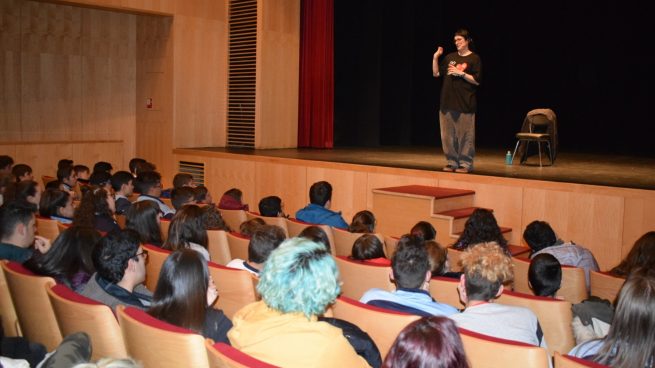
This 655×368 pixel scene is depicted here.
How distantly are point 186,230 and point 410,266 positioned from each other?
1.59m

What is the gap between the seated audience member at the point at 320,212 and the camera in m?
5.75

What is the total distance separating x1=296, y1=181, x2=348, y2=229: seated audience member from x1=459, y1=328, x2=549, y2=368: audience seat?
3.53 meters

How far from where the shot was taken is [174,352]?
2109 millimetres

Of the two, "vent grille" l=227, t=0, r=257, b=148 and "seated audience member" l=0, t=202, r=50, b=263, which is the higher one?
"vent grille" l=227, t=0, r=257, b=148

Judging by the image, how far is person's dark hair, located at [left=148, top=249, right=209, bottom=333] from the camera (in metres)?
2.44

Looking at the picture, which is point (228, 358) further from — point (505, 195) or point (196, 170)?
point (196, 170)

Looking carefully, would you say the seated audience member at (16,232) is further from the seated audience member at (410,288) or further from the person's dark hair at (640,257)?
the person's dark hair at (640,257)

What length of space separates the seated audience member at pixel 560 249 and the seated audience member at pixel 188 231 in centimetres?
205

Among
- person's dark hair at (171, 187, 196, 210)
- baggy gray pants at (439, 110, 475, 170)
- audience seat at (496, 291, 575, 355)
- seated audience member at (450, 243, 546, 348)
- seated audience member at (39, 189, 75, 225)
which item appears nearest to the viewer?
seated audience member at (450, 243, 546, 348)

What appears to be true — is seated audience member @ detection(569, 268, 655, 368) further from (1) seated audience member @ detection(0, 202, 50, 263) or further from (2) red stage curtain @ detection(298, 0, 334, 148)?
(2) red stage curtain @ detection(298, 0, 334, 148)

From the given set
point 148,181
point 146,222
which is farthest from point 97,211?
point 148,181

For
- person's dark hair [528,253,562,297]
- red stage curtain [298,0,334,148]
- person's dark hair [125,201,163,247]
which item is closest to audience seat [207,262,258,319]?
person's dark hair [125,201,163,247]

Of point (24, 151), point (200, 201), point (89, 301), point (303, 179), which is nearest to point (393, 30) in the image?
point (303, 179)

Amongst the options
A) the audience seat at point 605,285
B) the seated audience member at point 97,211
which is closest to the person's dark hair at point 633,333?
the audience seat at point 605,285
